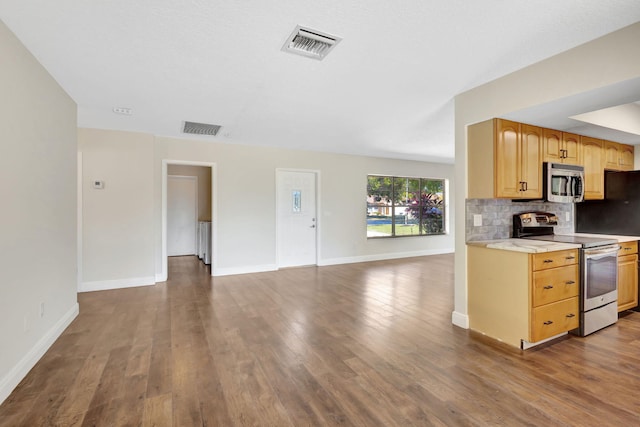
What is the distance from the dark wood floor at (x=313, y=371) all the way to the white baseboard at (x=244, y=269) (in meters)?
1.60

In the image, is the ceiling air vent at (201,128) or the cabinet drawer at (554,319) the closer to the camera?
the cabinet drawer at (554,319)

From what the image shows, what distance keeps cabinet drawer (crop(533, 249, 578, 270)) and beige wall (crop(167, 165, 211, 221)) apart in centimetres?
694

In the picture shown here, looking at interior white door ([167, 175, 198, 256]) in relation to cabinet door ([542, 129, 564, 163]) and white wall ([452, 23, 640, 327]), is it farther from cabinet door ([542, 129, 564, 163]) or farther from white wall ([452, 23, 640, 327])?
cabinet door ([542, 129, 564, 163])

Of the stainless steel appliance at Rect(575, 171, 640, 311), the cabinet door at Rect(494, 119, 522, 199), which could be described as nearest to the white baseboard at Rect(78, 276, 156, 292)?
the cabinet door at Rect(494, 119, 522, 199)

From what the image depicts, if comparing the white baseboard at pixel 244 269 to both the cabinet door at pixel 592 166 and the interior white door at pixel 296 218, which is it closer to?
the interior white door at pixel 296 218

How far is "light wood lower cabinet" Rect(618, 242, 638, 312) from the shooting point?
3.34 m

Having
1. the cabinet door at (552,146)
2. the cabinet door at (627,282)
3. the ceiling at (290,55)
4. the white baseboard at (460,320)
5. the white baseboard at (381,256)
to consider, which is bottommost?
the white baseboard at (460,320)

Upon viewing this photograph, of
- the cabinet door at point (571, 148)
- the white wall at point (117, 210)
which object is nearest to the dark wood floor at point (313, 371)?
the white wall at point (117, 210)

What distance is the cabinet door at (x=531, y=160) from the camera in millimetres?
2992

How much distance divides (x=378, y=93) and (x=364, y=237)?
4239 mm

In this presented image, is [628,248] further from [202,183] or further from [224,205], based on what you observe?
[202,183]

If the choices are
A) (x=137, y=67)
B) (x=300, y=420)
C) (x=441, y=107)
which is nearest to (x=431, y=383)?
(x=300, y=420)

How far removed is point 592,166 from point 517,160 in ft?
4.72

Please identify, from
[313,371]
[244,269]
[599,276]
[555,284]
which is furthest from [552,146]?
[244,269]
